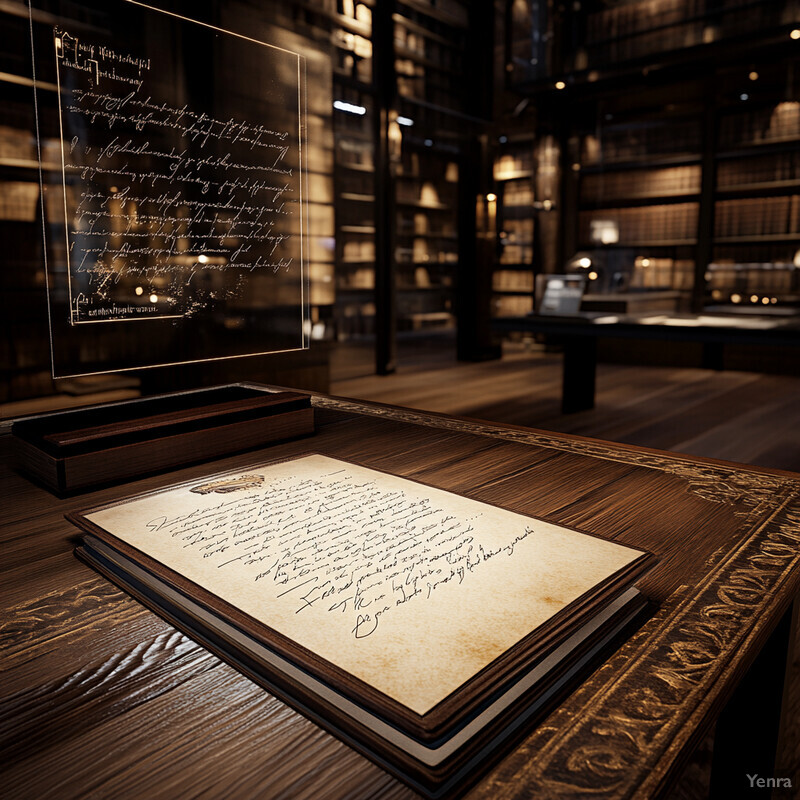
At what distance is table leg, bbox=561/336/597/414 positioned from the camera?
396 cm

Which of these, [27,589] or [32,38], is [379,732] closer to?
[27,589]

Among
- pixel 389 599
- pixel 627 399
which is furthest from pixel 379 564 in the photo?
pixel 627 399

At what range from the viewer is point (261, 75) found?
98 cm

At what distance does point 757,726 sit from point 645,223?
6.57 m

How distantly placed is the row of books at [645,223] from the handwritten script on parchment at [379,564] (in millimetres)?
6378

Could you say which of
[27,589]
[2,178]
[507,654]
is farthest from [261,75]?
[2,178]

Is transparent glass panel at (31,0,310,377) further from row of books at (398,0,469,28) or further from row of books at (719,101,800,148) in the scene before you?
row of books at (719,101,800,148)

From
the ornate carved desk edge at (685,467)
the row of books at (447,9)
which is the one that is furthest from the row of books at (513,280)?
the ornate carved desk edge at (685,467)

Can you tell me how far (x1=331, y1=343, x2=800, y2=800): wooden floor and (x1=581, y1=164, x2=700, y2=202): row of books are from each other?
1733 mm

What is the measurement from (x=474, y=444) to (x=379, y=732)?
0.59 m

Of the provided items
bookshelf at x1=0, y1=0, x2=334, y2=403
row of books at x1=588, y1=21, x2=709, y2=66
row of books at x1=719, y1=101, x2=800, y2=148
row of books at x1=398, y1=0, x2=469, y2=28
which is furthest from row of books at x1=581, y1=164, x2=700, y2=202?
bookshelf at x1=0, y1=0, x2=334, y2=403

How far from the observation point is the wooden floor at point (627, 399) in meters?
3.28

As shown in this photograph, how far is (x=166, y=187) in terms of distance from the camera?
2.80 ft

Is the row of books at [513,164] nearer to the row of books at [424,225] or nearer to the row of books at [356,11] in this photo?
the row of books at [424,225]
